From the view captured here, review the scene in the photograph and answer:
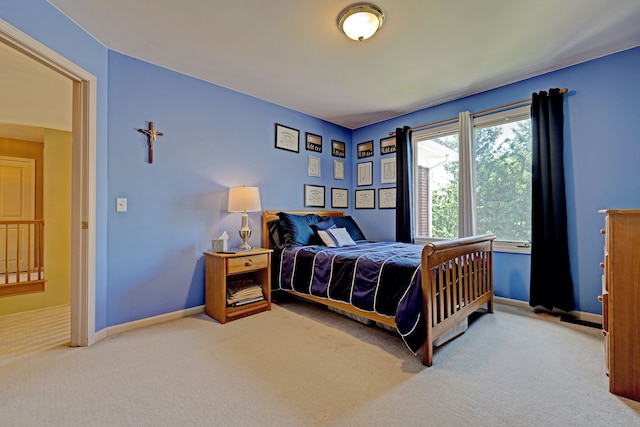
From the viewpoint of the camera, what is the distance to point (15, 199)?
445 cm

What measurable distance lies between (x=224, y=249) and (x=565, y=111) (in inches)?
143

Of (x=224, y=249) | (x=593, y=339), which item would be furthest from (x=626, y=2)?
(x=224, y=249)

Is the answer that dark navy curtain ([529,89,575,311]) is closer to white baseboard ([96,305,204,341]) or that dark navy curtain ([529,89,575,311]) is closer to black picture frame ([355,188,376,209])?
black picture frame ([355,188,376,209])

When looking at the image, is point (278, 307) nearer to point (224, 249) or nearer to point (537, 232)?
point (224, 249)

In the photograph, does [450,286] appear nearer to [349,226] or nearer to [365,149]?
[349,226]

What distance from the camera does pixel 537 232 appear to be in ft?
8.94

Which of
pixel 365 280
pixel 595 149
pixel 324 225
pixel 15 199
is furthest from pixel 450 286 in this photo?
pixel 15 199

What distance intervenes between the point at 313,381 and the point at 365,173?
3.32 m

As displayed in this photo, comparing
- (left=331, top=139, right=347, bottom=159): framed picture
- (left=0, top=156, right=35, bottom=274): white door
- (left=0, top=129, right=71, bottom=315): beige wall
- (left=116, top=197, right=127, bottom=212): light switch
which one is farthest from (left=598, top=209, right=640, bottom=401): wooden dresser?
(left=0, top=156, right=35, bottom=274): white door

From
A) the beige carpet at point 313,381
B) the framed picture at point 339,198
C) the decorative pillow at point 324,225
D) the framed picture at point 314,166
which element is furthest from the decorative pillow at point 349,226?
the beige carpet at point 313,381

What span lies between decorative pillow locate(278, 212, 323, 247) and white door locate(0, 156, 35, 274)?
423 cm

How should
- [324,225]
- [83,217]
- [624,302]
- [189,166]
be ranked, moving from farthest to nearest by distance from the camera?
[324,225]
[189,166]
[83,217]
[624,302]

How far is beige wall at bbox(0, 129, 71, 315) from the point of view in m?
3.17

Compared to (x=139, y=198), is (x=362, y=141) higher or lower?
higher
